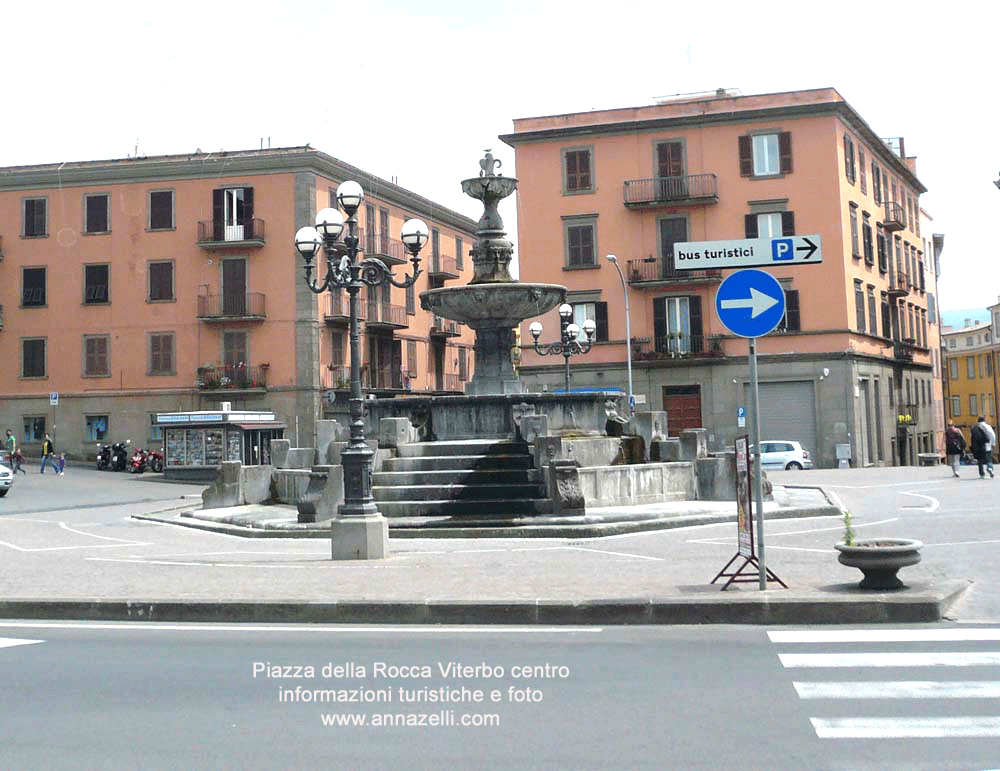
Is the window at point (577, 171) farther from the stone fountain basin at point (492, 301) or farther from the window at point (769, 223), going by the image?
the stone fountain basin at point (492, 301)

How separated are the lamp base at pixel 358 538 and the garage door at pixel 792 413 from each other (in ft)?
114

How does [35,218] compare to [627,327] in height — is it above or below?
above

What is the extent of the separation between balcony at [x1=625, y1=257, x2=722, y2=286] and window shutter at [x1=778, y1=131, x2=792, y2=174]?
5172mm

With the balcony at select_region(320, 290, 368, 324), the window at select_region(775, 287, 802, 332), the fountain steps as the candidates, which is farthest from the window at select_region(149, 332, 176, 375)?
the fountain steps

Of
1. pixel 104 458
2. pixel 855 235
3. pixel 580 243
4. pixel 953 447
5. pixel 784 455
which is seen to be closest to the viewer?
pixel 953 447

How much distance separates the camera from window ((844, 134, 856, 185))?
47.5 m

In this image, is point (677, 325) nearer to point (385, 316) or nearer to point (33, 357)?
point (385, 316)

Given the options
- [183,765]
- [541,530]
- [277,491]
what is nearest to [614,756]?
[183,765]

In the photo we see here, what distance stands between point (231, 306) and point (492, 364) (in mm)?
31828

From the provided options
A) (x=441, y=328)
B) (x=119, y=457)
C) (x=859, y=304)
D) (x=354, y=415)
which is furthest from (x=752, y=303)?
(x=441, y=328)

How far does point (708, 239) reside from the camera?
4469 cm

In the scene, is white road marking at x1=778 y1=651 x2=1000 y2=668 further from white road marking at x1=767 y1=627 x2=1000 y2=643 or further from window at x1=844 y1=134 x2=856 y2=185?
window at x1=844 y1=134 x2=856 y2=185

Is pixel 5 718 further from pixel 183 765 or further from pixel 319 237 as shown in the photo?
pixel 319 237

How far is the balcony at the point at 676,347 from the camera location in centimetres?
4638
